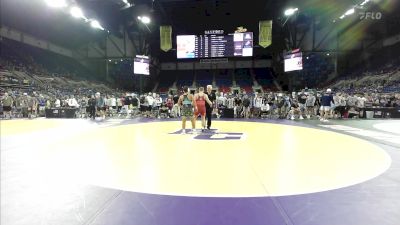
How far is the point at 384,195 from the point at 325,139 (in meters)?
4.16

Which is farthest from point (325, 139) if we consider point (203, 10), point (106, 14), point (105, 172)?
point (203, 10)

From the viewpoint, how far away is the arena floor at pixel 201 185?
2496 millimetres

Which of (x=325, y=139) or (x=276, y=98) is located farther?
(x=276, y=98)

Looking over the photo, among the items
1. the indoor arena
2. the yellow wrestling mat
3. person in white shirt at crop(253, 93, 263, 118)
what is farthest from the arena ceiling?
the yellow wrestling mat

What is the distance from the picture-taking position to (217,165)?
4.39 metres

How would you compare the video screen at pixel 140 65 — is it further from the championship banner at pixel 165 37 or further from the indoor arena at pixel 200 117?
the championship banner at pixel 165 37

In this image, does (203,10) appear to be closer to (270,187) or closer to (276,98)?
(276,98)

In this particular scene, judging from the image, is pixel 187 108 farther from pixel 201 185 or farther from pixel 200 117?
pixel 200 117

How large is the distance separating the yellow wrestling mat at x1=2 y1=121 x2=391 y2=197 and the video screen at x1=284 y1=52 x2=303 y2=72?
52.1 ft

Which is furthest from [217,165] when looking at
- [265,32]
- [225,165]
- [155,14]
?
[155,14]

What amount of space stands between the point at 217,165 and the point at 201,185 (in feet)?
3.34

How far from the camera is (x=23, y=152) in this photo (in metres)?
5.44

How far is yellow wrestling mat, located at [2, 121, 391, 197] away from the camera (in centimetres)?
336

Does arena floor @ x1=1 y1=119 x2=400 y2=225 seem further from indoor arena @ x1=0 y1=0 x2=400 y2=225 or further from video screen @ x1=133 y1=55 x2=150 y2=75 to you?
video screen @ x1=133 y1=55 x2=150 y2=75
